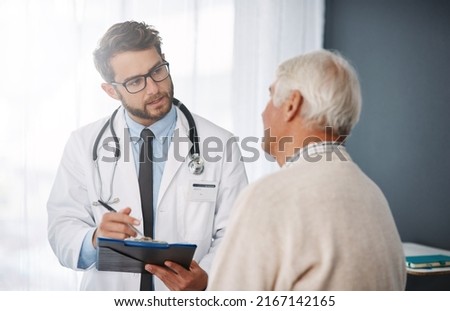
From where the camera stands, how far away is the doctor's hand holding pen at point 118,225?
1.66 m

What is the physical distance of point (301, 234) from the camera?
110 centimetres

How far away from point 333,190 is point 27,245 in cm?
132

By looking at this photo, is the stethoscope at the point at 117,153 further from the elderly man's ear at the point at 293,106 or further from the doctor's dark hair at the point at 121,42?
the elderly man's ear at the point at 293,106

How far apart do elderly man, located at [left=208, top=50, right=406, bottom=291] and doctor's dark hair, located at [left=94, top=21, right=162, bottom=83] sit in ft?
2.58

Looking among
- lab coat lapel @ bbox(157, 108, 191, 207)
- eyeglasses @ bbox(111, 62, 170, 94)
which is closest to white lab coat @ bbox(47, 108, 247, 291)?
lab coat lapel @ bbox(157, 108, 191, 207)

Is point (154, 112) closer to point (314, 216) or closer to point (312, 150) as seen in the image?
point (312, 150)

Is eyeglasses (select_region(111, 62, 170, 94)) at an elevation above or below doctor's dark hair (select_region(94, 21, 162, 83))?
below

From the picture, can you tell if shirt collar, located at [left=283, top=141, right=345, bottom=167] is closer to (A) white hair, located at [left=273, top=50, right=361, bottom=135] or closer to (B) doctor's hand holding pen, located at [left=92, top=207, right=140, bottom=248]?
(A) white hair, located at [left=273, top=50, right=361, bottom=135]

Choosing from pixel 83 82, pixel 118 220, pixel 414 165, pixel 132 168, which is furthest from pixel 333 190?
pixel 414 165

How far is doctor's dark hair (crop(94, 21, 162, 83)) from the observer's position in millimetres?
1864

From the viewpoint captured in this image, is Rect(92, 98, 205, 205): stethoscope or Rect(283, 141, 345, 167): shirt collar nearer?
Rect(283, 141, 345, 167): shirt collar

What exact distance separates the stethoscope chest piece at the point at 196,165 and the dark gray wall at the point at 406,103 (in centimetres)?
117

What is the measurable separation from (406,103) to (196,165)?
1235 mm

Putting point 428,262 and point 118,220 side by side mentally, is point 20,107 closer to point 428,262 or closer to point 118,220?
point 118,220
